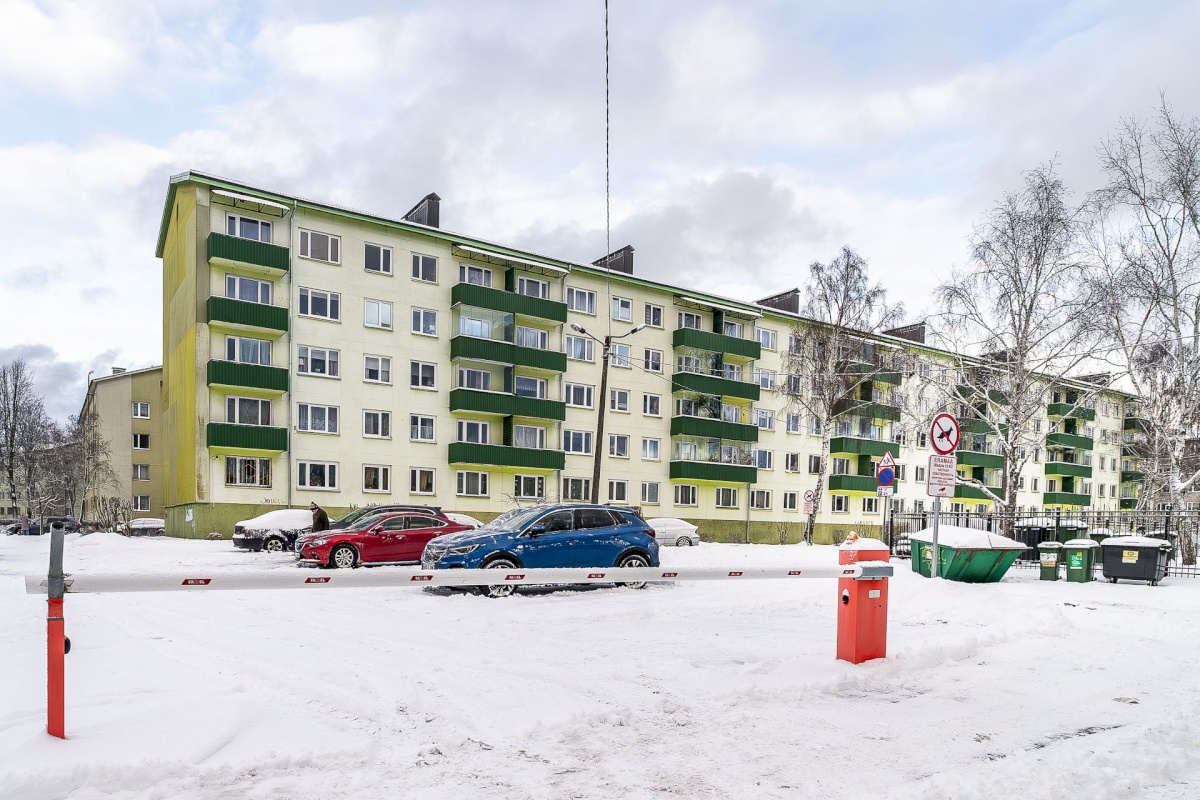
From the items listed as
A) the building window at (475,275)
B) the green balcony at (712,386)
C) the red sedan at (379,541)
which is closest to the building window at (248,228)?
the building window at (475,275)

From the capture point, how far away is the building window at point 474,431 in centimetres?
4076

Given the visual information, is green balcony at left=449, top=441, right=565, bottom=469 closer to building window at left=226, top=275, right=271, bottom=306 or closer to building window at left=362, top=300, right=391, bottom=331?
building window at left=362, top=300, right=391, bottom=331

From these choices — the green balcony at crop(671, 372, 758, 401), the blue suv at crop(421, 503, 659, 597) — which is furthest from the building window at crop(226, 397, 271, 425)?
the blue suv at crop(421, 503, 659, 597)

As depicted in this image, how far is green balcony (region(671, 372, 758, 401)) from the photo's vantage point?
4788 cm

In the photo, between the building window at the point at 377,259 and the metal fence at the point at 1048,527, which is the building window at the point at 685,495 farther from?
the metal fence at the point at 1048,527

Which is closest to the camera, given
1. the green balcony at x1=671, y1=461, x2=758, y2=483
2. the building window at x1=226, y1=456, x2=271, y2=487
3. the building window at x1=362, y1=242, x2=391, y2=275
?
the building window at x1=226, y1=456, x2=271, y2=487

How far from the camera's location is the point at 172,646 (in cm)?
880

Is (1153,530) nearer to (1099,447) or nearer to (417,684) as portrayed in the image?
(417,684)

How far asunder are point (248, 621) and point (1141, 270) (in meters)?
25.8

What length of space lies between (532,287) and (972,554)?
3049 cm

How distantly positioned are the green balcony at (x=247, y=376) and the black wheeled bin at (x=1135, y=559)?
29.8 meters

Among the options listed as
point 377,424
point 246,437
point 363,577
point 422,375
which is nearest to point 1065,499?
point 422,375

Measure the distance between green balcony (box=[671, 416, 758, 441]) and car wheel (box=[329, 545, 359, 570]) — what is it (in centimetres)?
3016

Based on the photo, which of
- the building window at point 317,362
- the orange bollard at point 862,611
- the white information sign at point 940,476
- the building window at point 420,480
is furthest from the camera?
the building window at point 420,480
